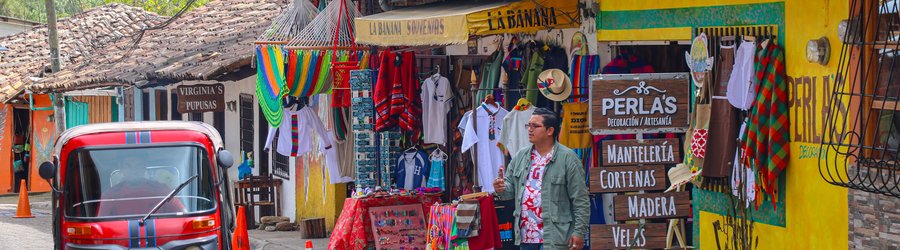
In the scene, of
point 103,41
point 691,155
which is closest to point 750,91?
point 691,155

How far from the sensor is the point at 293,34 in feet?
51.9

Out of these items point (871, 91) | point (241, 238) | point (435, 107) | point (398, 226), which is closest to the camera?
point (871, 91)

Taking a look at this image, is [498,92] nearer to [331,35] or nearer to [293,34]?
[331,35]

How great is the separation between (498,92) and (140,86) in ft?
36.9

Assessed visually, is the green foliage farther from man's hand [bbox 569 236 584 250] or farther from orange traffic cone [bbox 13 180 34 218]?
man's hand [bbox 569 236 584 250]

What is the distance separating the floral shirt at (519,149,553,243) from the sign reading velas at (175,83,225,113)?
40.9 ft

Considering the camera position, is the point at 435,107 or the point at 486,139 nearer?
the point at 486,139

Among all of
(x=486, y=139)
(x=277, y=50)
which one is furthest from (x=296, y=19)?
(x=486, y=139)

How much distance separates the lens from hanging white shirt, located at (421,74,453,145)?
14.2 meters

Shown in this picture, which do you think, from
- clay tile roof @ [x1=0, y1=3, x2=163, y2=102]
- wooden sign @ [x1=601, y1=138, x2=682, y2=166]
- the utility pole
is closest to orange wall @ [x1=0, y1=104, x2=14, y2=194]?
clay tile roof @ [x1=0, y1=3, x2=163, y2=102]

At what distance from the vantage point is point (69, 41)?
30.7m

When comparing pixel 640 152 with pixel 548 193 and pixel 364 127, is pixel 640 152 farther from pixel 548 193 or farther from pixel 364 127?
pixel 364 127

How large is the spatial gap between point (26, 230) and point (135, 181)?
347 inches

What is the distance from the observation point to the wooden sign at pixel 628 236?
9172mm
